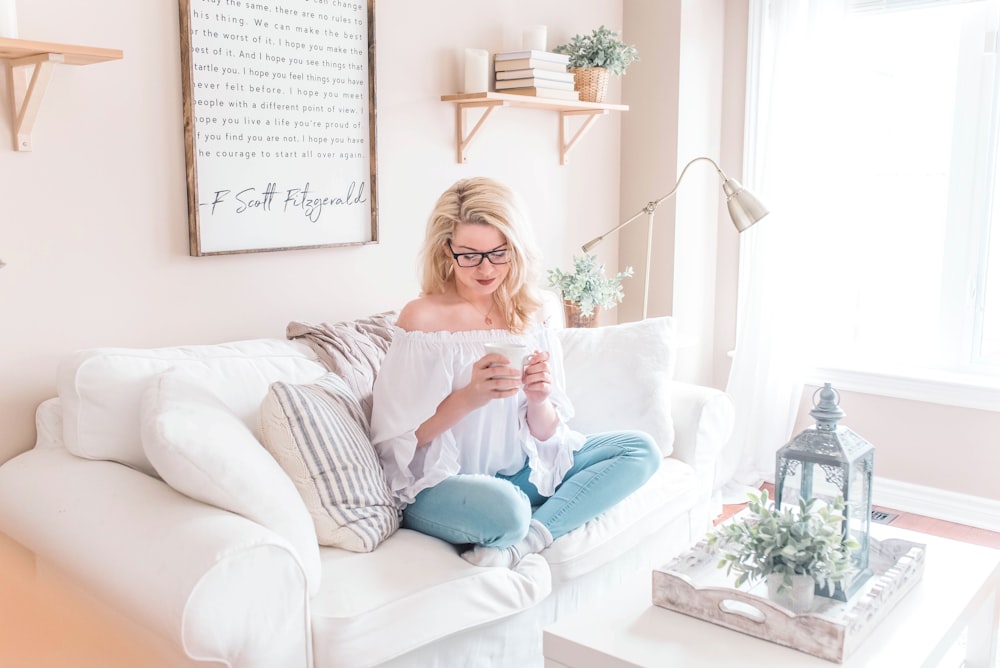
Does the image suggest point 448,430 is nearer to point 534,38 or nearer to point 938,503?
point 534,38

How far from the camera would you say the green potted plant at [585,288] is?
3.20 m

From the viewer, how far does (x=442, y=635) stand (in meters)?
1.81

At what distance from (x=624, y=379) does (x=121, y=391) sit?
137 centimetres

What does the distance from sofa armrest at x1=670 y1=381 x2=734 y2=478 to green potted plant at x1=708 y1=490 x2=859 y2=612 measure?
966 mm

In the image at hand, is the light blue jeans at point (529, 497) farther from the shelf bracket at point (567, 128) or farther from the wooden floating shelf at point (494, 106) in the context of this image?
the shelf bracket at point (567, 128)

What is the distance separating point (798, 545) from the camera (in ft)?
5.37

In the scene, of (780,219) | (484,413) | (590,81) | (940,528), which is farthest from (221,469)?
(940,528)

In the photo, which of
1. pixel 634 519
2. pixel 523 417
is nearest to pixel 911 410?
pixel 634 519

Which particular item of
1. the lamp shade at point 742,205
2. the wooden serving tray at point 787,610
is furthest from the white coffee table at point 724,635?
the lamp shade at point 742,205

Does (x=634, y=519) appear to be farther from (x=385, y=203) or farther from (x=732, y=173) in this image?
(x=732, y=173)

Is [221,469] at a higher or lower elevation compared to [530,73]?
lower

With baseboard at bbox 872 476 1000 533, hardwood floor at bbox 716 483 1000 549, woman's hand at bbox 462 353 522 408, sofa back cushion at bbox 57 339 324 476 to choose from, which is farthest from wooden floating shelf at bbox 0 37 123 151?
baseboard at bbox 872 476 1000 533

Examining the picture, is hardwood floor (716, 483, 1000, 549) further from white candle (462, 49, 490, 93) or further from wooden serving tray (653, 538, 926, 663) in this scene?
white candle (462, 49, 490, 93)

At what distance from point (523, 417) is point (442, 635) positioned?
632 millimetres
